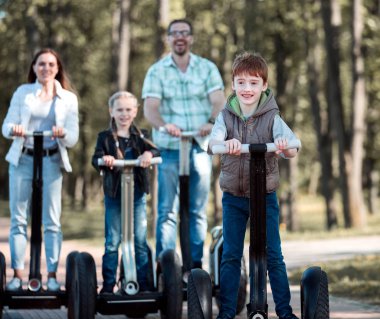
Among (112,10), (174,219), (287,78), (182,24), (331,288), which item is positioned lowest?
(331,288)

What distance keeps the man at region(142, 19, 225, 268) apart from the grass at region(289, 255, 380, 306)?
2297mm

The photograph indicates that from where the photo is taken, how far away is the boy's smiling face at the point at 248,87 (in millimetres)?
6488

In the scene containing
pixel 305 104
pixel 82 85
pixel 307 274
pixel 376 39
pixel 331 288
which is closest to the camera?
pixel 307 274

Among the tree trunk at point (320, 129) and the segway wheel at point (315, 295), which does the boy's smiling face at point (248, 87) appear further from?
the tree trunk at point (320, 129)

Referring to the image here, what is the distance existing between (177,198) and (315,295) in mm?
3134

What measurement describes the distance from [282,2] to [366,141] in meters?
11.3

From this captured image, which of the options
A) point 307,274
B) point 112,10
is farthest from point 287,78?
point 307,274

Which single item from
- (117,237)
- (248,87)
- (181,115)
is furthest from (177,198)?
(248,87)

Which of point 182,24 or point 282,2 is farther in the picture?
point 282,2

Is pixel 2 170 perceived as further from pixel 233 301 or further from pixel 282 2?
pixel 233 301

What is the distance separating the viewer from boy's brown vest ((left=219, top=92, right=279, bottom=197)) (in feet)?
21.4

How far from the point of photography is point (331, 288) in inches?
458

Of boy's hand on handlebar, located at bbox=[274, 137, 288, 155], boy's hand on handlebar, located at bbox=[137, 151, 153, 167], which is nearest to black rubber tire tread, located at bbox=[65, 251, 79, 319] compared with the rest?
boy's hand on handlebar, located at bbox=[137, 151, 153, 167]

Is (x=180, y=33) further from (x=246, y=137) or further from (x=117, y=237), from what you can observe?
(x=246, y=137)
